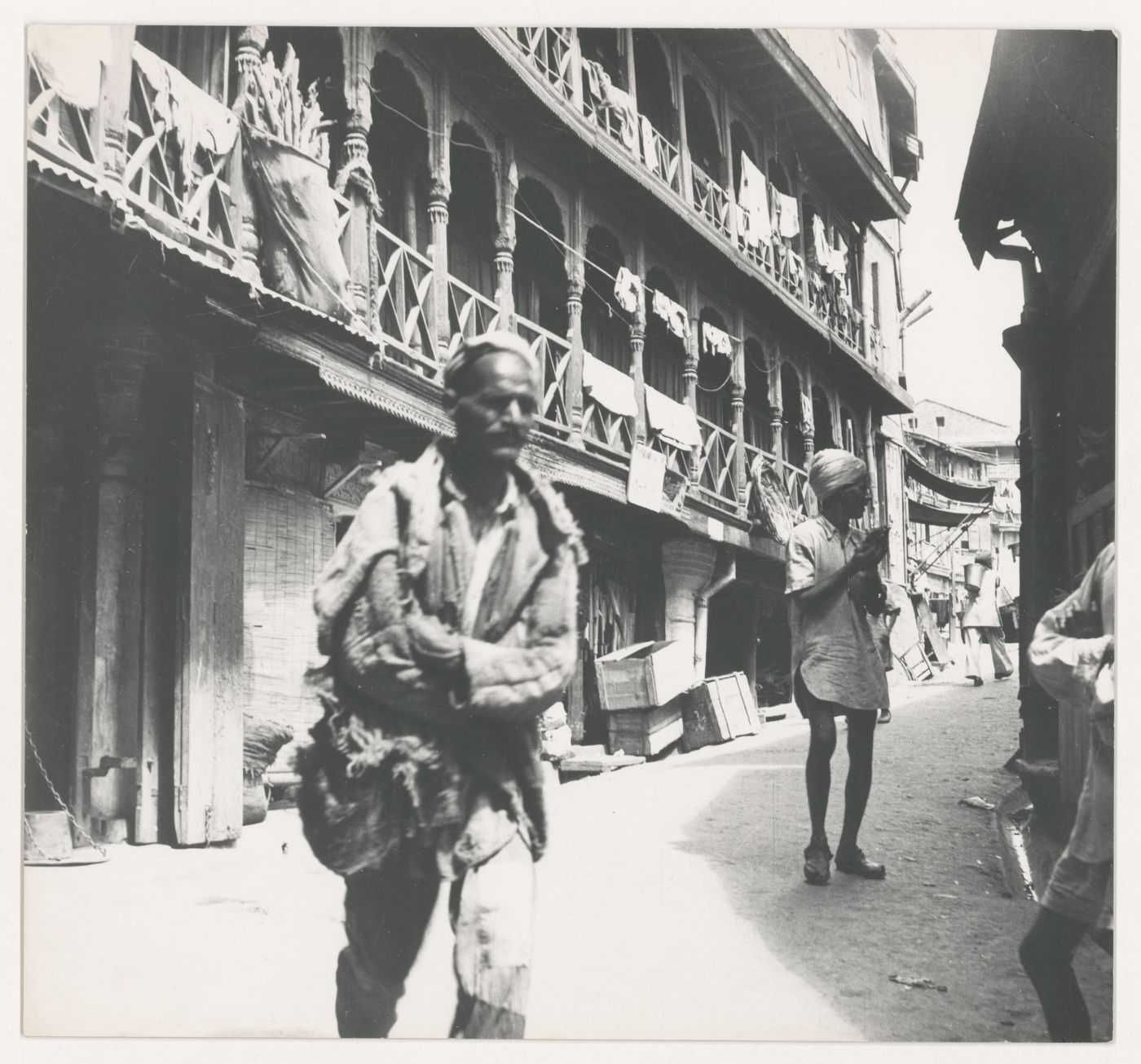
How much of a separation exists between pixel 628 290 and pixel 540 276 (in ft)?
1.43

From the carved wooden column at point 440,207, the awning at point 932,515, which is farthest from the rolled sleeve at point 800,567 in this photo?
the carved wooden column at point 440,207

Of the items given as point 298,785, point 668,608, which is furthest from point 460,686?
point 668,608

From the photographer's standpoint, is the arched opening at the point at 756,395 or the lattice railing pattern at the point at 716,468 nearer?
the lattice railing pattern at the point at 716,468

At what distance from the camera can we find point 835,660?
380 centimetres

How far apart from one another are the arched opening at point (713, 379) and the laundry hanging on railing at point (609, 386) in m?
0.44

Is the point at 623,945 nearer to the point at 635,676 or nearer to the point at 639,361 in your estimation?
the point at 635,676

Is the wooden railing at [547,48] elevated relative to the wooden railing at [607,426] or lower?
elevated

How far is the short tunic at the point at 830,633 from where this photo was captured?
149 inches

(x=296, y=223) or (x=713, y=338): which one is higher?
(x=296, y=223)

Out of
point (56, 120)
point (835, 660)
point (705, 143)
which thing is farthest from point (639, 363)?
point (56, 120)

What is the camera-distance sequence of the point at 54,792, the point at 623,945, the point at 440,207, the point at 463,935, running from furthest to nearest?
the point at 440,207, the point at 54,792, the point at 623,945, the point at 463,935

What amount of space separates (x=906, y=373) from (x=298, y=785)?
3116 millimetres

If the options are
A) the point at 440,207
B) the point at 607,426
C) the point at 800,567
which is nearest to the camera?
the point at 800,567

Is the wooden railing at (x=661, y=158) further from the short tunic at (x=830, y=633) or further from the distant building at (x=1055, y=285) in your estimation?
the short tunic at (x=830, y=633)
